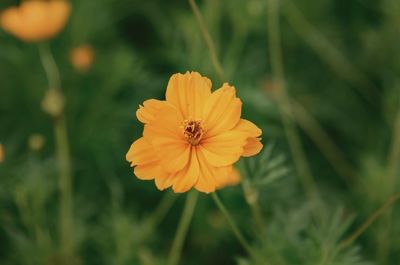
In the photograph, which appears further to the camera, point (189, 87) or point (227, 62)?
point (227, 62)

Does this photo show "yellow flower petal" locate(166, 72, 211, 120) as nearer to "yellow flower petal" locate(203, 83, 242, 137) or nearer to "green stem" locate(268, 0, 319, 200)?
"yellow flower petal" locate(203, 83, 242, 137)

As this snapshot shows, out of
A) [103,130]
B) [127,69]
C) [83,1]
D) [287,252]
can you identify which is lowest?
[287,252]

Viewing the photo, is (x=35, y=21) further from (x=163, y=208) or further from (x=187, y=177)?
(x=187, y=177)

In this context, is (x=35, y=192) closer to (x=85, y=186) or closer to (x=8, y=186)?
(x=8, y=186)

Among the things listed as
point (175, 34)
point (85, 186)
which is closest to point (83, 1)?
point (175, 34)

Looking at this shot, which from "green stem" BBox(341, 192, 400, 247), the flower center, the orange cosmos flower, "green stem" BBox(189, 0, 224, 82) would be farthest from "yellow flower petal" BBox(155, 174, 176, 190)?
"green stem" BBox(341, 192, 400, 247)

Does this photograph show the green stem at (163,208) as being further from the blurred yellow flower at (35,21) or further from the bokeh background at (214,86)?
the blurred yellow flower at (35,21)
